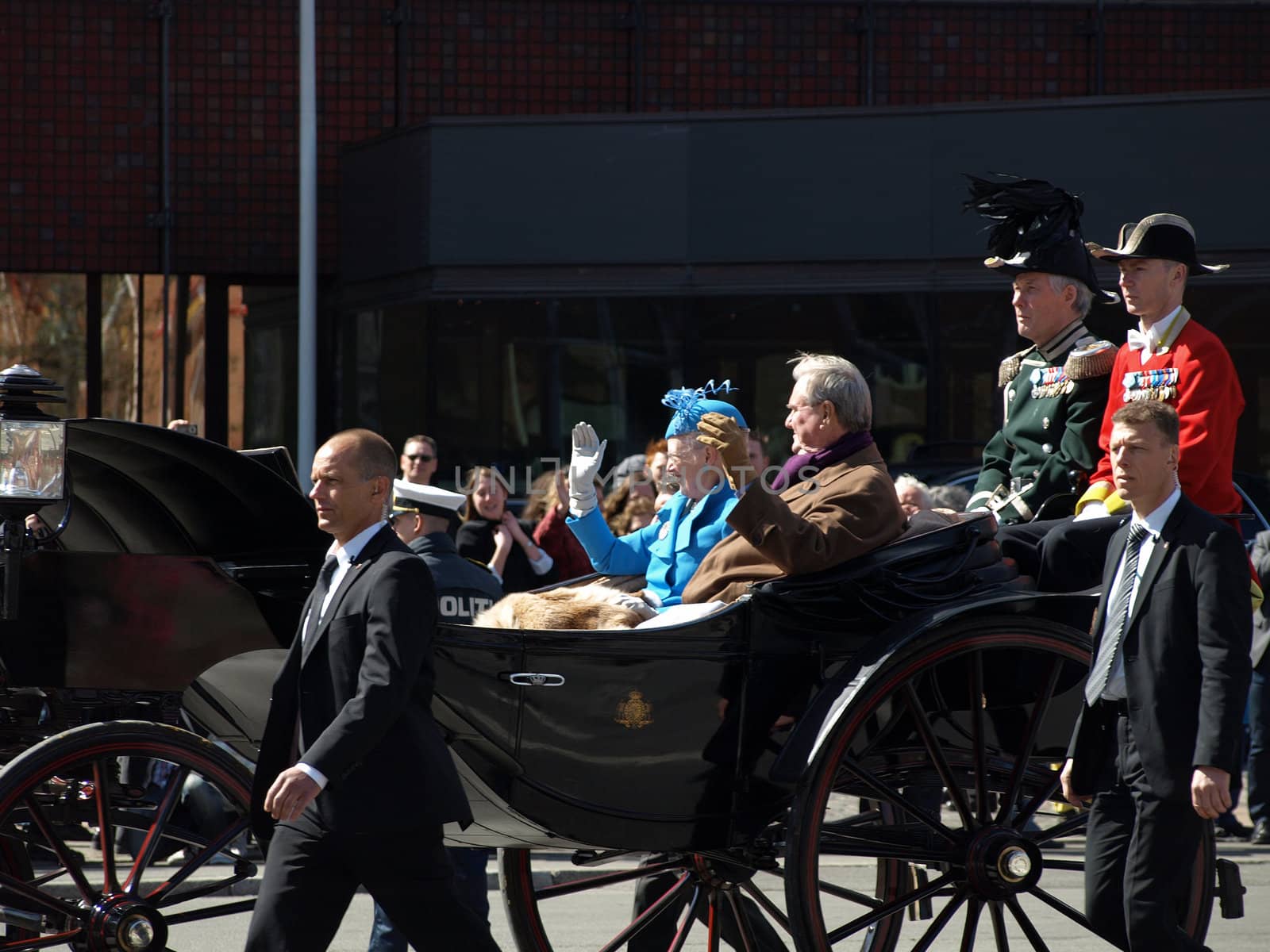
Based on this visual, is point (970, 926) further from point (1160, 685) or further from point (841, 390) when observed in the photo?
point (841, 390)

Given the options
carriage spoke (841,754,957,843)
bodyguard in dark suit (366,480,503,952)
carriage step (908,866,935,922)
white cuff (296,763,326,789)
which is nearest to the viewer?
white cuff (296,763,326,789)

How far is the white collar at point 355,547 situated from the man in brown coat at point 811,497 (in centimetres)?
90

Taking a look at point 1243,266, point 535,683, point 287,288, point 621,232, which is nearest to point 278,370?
point 287,288

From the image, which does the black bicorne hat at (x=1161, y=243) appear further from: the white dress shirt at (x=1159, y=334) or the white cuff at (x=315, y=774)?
the white cuff at (x=315, y=774)

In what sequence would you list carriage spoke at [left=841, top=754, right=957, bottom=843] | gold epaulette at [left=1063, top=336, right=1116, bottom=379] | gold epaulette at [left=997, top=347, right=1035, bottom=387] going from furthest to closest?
1. gold epaulette at [left=997, top=347, right=1035, bottom=387]
2. gold epaulette at [left=1063, top=336, right=1116, bottom=379]
3. carriage spoke at [left=841, top=754, right=957, bottom=843]

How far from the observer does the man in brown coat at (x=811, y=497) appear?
467 centimetres

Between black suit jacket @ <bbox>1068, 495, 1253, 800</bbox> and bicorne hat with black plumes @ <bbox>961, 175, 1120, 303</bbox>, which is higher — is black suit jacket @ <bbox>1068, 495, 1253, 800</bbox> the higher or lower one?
the lower one

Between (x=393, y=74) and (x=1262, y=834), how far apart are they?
10.00m

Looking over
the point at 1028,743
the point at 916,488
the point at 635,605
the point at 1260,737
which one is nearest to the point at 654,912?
the point at 635,605

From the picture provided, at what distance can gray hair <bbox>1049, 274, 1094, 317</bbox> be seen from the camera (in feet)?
18.2

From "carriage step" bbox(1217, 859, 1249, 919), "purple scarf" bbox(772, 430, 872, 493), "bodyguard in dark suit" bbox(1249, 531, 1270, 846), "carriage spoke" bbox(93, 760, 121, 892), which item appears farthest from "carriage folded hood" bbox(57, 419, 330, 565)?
"bodyguard in dark suit" bbox(1249, 531, 1270, 846)

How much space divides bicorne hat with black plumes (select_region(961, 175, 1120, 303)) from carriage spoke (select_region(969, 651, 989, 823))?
127cm

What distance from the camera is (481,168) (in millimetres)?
14047

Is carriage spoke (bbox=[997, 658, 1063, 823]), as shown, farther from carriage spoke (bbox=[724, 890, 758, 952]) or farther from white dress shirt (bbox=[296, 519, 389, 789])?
white dress shirt (bbox=[296, 519, 389, 789])
